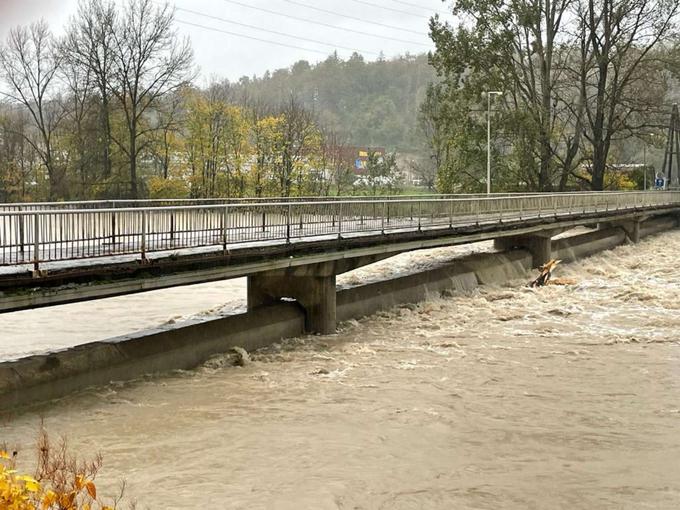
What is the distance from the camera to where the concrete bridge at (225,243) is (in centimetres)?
1255

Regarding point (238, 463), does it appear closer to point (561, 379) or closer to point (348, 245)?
point (561, 379)

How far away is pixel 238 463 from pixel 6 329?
11.2m

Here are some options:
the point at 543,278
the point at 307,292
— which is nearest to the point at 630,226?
the point at 543,278

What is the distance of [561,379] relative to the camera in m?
16.0

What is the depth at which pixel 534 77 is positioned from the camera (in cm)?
5553

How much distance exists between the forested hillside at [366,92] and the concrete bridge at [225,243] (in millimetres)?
96907

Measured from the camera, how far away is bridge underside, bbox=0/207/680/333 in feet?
40.3

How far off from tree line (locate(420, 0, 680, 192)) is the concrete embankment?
87.8 feet

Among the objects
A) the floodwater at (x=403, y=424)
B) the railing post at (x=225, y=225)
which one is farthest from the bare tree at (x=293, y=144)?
the railing post at (x=225, y=225)

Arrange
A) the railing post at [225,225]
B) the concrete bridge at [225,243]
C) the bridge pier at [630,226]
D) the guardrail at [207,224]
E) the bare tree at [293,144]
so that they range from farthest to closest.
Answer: the bare tree at [293,144], the bridge pier at [630,226], the railing post at [225,225], the guardrail at [207,224], the concrete bridge at [225,243]

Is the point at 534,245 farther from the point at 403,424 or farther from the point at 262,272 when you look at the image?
the point at 403,424

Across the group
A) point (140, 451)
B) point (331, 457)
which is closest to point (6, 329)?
point (140, 451)

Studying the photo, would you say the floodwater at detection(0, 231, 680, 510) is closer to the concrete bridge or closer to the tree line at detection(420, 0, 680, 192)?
the concrete bridge

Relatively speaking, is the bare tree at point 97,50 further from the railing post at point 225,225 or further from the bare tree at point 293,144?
the railing post at point 225,225
